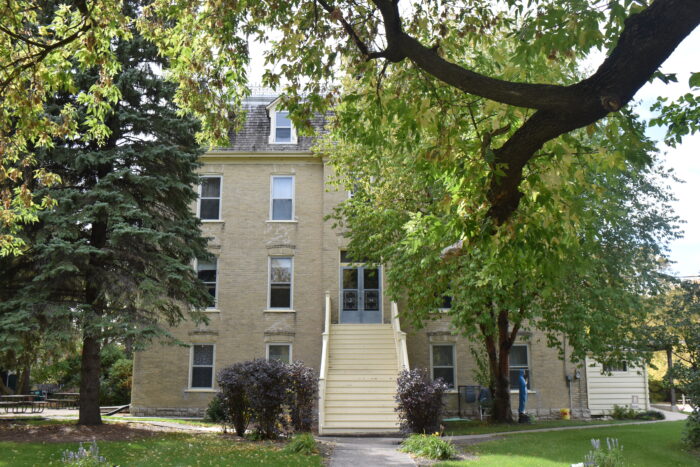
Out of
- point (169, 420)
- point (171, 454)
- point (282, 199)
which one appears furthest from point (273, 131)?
point (171, 454)

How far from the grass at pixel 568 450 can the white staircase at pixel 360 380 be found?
12.8ft

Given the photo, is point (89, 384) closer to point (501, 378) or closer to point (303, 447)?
point (303, 447)

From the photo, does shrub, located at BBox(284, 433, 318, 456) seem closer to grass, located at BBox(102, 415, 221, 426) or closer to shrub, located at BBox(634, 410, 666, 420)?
grass, located at BBox(102, 415, 221, 426)

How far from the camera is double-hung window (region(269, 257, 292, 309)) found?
2491cm

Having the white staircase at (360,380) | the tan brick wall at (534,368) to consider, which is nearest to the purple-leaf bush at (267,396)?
the white staircase at (360,380)

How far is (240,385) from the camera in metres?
15.3

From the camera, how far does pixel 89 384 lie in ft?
54.7

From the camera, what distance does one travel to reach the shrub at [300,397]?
15766 mm

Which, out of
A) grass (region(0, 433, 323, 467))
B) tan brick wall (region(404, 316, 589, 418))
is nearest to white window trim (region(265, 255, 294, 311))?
tan brick wall (region(404, 316, 589, 418))

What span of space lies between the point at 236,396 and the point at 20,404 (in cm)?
1255

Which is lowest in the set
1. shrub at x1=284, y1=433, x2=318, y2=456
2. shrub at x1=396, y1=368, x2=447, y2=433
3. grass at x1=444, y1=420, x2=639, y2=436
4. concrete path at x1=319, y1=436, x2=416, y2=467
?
grass at x1=444, y1=420, x2=639, y2=436

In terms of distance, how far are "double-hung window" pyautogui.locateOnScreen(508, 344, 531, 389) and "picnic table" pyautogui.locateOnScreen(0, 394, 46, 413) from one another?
61.1 feet

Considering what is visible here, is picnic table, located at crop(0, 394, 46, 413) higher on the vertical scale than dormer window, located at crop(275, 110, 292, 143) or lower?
lower

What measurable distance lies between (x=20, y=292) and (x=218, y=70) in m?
9.76
